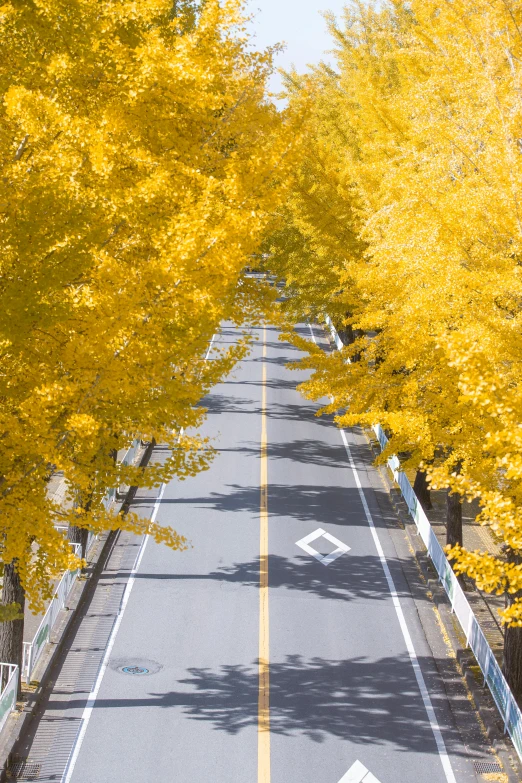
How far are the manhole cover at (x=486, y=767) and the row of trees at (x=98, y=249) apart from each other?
5988 millimetres

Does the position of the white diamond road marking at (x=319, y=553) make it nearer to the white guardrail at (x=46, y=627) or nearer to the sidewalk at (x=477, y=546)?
the sidewalk at (x=477, y=546)

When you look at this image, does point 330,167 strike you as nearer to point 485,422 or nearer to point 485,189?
point 485,189

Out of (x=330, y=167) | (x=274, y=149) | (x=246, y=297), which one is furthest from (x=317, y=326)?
(x=274, y=149)

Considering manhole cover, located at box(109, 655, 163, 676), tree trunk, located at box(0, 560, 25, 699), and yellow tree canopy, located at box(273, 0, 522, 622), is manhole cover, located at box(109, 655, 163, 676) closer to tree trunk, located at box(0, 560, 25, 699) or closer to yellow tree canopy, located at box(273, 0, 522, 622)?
tree trunk, located at box(0, 560, 25, 699)

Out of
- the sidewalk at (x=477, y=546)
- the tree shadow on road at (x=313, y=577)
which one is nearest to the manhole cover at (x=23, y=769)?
the tree shadow on road at (x=313, y=577)

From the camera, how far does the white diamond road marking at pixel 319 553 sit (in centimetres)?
1753

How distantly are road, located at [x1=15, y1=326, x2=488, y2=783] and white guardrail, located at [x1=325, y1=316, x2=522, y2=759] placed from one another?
0.67 meters

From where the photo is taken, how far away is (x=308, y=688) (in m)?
12.9

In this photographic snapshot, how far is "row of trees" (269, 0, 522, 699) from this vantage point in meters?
8.41

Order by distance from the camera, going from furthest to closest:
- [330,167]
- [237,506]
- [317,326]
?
1. [317,326]
2. [330,167]
3. [237,506]

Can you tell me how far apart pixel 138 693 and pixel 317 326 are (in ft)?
101

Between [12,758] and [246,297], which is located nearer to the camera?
[12,758]

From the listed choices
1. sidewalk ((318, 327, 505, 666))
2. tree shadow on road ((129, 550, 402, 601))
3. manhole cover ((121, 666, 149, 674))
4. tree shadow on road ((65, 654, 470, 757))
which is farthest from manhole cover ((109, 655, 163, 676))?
sidewalk ((318, 327, 505, 666))

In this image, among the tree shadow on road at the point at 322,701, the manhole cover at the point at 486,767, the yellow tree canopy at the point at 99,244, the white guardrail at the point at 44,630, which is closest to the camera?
the yellow tree canopy at the point at 99,244
